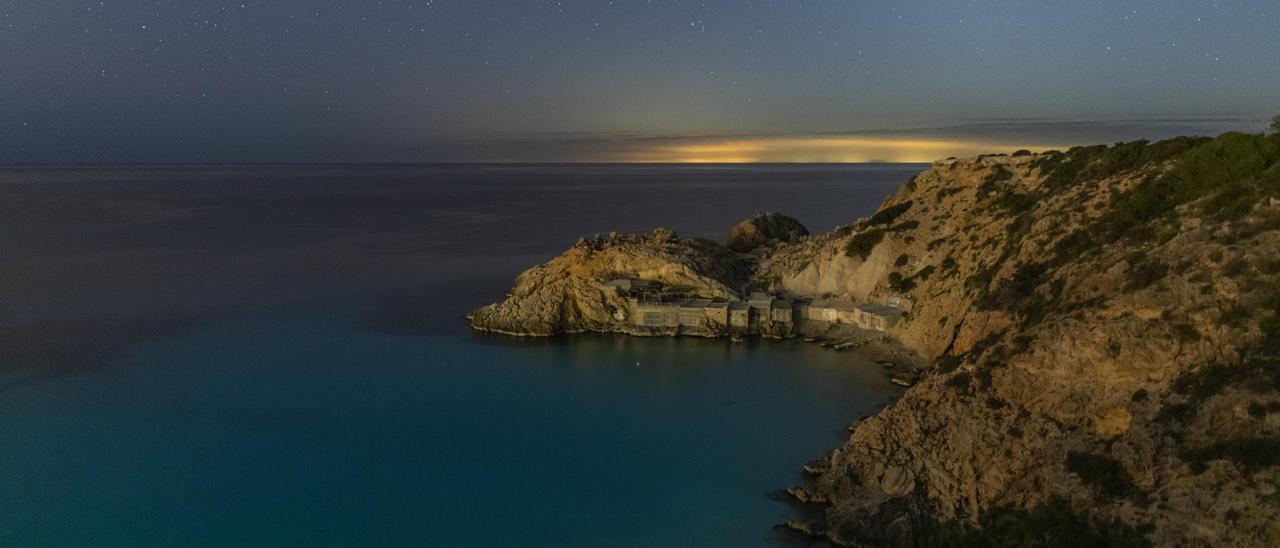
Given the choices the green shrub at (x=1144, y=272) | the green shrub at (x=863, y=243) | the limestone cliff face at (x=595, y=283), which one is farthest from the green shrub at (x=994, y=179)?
the green shrub at (x=1144, y=272)

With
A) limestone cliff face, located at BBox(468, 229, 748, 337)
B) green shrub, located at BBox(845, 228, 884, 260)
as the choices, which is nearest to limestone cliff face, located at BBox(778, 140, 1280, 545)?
green shrub, located at BBox(845, 228, 884, 260)

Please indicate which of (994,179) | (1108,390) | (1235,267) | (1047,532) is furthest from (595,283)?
(1047,532)

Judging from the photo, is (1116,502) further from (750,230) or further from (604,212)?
(604,212)

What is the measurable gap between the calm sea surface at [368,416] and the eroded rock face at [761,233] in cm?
1834

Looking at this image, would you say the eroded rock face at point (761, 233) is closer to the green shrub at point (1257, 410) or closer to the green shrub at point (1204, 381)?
the green shrub at point (1204, 381)

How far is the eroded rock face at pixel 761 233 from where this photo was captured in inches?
2680

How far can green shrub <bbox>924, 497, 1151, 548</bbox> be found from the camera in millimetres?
18766

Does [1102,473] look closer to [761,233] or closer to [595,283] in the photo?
[595,283]

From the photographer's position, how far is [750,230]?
69.2 metres

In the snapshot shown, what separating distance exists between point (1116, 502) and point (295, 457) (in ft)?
84.1

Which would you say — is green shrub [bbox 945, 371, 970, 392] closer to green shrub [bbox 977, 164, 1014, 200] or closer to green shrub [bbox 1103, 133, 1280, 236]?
green shrub [bbox 1103, 133, 1280, 236]

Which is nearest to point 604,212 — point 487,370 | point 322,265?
point 322,265

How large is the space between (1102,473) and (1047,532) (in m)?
2.58

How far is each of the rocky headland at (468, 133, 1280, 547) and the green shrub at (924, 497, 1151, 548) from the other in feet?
0.22
